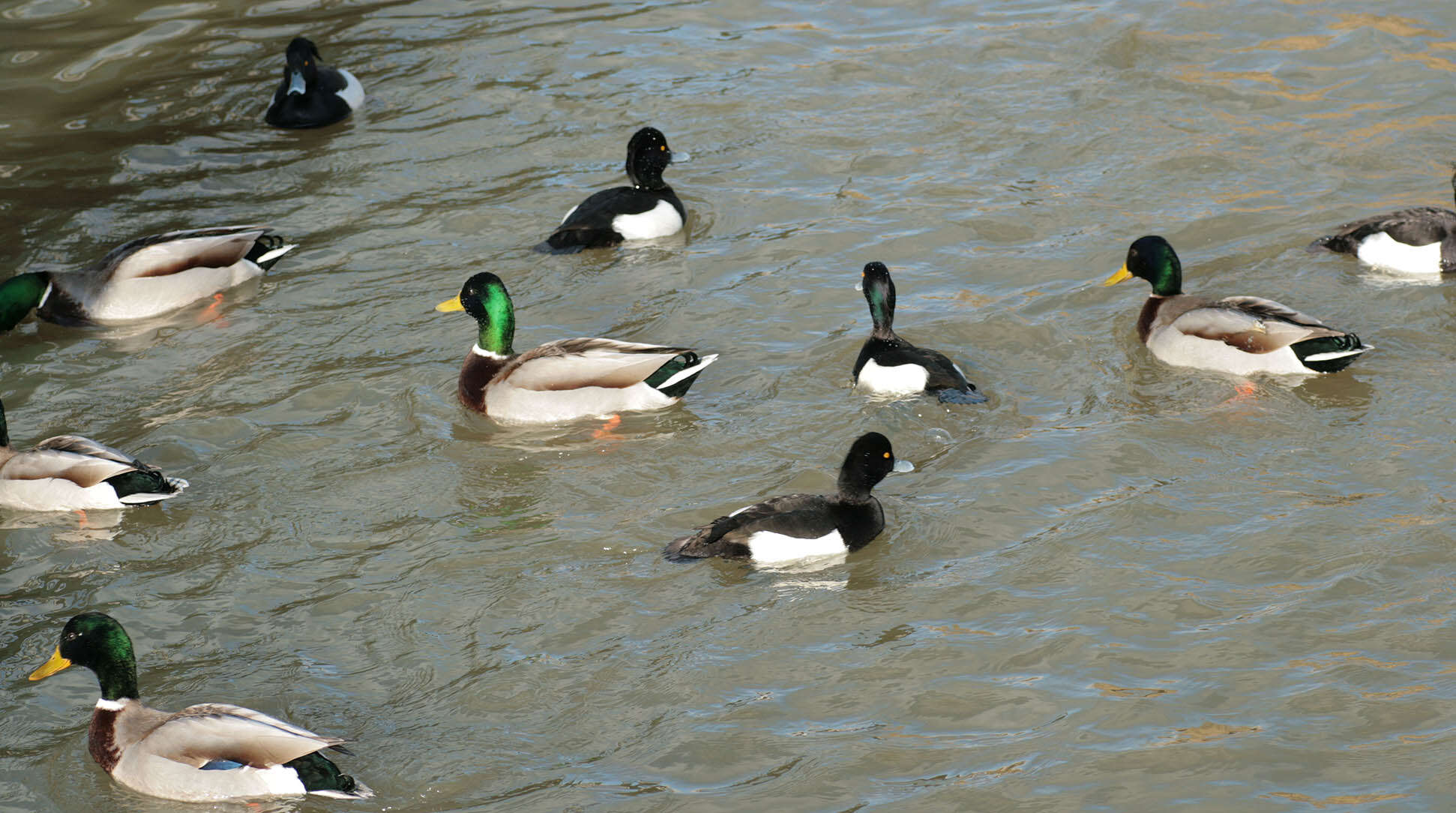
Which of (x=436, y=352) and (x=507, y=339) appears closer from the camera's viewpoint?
(x=507, y=339)

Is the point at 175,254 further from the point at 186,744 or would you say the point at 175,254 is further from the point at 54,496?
the point at 186,744

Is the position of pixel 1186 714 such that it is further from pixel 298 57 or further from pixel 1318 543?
pixel 298 57

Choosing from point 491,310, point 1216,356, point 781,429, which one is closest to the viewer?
point 781,429

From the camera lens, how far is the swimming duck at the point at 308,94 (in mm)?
12758

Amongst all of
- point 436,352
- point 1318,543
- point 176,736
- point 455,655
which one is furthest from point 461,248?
point 1318,543

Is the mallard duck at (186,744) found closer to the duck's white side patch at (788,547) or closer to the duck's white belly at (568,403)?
the duck's white side patch at (788,547)

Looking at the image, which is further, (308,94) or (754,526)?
(308,94)

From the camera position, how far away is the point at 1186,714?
5.82m

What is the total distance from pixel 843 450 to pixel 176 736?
12.1 ft

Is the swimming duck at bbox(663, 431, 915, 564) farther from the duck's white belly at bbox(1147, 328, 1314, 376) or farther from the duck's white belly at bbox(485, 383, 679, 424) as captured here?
the duck's white belly at bbox(1147, 328, 1314, 376)

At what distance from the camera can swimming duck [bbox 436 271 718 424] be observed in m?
8.63

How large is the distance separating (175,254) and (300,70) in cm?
306

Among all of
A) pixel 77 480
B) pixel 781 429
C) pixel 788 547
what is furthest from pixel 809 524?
pixel 77 480

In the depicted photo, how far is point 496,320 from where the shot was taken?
29.9ft
